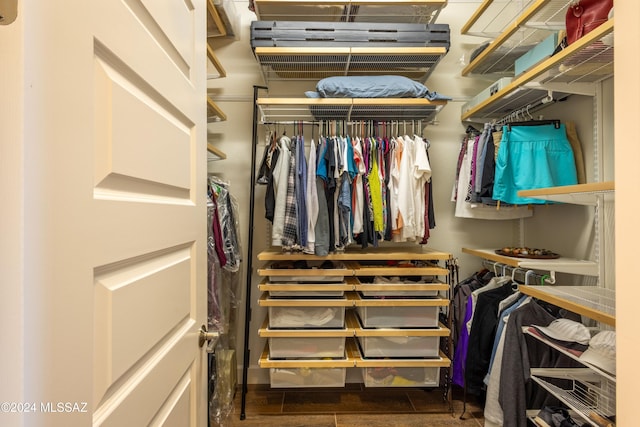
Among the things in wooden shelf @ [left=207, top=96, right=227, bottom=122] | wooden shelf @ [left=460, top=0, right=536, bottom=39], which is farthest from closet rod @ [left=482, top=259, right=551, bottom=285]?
wooden shelf @ [left=207, top=96, right=227, bottom=122]

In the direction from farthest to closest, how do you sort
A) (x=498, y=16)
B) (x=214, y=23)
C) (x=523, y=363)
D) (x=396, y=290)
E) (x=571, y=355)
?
(x=498, y=16)
(x=214, y=23)
(x=396, y=290)
(x=523, y=363)
(x=571, y=355)

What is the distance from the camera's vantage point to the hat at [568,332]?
1.14 metres

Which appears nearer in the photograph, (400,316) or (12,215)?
(12,215)

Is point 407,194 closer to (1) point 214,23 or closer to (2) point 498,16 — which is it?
(2) point 498,16

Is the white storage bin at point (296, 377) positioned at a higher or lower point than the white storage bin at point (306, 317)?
lower

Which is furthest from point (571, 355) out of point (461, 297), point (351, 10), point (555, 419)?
point (351, 10)

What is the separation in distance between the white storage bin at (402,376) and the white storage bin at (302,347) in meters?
0.22

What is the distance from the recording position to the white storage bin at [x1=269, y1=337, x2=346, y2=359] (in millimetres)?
1851

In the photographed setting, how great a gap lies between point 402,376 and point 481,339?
1.61ft

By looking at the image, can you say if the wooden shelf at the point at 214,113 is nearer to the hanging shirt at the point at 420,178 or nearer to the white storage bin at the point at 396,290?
the hanging shirt at the point at 420,178

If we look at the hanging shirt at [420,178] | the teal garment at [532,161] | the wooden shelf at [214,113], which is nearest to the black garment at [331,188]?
the hanging shirt at [420,178]

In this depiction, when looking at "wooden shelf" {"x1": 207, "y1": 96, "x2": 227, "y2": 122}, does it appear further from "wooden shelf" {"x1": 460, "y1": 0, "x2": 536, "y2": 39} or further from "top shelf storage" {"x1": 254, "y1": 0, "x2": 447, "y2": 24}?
"wooden shelf" {"x1": 460, "y1": 0, "x2": 536, "y2": 39}

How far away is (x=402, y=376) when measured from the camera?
1883 mm

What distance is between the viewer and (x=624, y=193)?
73cm
